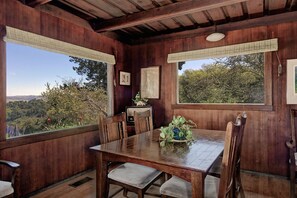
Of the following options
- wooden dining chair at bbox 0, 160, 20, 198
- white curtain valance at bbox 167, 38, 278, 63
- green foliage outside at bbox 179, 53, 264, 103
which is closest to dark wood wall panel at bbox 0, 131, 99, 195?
wooden dining chair at bbox 0, 160, 20, 198

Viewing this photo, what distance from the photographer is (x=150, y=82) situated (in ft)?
13.2

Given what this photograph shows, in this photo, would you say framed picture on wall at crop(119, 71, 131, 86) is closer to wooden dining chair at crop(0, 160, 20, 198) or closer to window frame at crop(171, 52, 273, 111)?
window frame at crop(171, 52, 273, 111)

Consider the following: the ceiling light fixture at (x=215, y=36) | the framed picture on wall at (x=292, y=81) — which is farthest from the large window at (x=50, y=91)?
the framed picture on wall at (x=292, y=81)

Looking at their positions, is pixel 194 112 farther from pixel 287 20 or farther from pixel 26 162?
pixel 26 162

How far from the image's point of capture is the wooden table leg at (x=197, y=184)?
133cm

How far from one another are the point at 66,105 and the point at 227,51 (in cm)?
272

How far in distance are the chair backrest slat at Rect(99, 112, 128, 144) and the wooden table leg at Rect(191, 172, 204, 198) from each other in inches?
45.1

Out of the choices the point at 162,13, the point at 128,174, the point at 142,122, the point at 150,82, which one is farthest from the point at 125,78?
the point at 128,174

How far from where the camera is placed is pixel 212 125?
3.43 metres

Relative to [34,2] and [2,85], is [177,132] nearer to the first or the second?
[2,85]

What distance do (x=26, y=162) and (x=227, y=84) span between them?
3.20m

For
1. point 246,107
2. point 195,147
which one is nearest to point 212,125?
point 246,107

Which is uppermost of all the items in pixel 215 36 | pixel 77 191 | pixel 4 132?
pixel 215 36

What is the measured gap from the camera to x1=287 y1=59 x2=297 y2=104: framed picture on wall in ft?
9.30
